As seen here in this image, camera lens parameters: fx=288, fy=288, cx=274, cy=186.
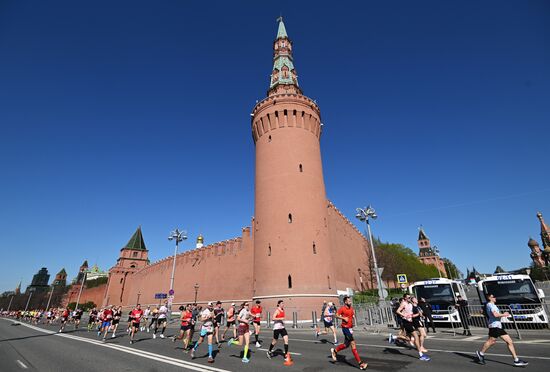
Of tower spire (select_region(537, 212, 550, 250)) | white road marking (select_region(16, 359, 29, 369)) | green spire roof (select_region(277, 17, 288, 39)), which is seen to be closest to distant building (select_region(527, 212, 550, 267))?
tower spire (select_region(537, 212, 550, 250))

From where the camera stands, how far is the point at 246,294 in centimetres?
2919

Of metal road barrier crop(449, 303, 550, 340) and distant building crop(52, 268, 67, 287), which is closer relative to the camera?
metal road barrier crop(449, 303, 550, 340)

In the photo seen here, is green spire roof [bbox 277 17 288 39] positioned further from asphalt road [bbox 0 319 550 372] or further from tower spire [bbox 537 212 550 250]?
tower spire [bbox 537 212 550 250]

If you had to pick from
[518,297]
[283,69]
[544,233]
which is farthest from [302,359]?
[544,233]

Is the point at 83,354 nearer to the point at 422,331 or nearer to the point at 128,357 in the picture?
the point at 128,357

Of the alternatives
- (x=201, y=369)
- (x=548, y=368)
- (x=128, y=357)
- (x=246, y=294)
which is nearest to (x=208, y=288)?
(x=246, y=294)

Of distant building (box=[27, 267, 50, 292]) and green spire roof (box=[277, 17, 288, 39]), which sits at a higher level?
green spire roof (box=[277, 17, 288, 39])

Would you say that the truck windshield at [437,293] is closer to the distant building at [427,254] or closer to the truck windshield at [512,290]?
the truck windshield at [512,290]

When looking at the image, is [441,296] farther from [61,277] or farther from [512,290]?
[61,277]

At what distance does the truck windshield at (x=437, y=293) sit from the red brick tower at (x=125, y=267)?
189 ft

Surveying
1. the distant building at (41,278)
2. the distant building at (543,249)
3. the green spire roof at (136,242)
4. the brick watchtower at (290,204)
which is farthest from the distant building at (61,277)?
the distant building at (543,249)

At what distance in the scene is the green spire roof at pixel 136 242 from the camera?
2531 inches

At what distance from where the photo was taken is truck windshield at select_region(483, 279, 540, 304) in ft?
44.3

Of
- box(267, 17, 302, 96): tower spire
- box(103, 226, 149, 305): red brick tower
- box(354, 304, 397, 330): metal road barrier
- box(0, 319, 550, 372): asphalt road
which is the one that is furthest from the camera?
box(103, 226, 149, 305): red brick tower
